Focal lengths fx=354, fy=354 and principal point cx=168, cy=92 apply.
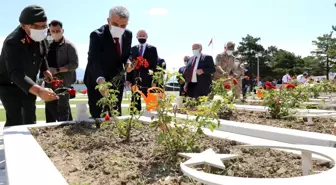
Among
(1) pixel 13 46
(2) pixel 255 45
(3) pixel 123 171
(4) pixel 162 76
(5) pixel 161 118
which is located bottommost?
(3) pixel 123 171

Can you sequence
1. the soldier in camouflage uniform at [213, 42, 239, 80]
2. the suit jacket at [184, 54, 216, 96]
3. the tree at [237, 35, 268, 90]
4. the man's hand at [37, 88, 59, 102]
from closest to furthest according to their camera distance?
1. the man's hand at [37, 88, 59, 102]
2. the suit jacket at [184, 54, 216, 96]
3. the soldier in camouflage uniform at [213, 42, 239, 80]
4. the tree at [237, 35, 268, 90]

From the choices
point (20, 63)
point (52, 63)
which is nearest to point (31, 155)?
point (20, 63)

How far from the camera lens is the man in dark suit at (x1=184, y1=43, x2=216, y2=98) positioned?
7.28m

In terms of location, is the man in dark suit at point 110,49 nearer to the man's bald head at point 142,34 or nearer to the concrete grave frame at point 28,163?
the concrete grave frame at point 28,163

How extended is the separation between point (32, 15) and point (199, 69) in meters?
4.09

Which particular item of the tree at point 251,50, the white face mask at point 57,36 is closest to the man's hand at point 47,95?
the white face mask at point 57,36

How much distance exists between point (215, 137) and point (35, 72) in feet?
7.48

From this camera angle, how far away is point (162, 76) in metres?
2.66

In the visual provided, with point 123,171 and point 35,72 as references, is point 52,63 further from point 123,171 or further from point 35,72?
point 123,171

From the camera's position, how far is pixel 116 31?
14.5 feet

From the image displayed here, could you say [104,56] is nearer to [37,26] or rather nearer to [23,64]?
[37,26]

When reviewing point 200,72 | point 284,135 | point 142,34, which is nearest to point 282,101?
point 284,135

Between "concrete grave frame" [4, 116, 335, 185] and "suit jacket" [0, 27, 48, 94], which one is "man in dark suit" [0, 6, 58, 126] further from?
"concrete grave frame" [4, 116, 335, 185]

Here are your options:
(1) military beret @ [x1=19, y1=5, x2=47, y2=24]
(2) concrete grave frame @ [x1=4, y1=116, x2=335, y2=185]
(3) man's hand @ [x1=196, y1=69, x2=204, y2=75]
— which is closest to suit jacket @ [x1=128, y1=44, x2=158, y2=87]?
(3) man's hand @ [x1=196, y1=69, x2=204, y2=75]
